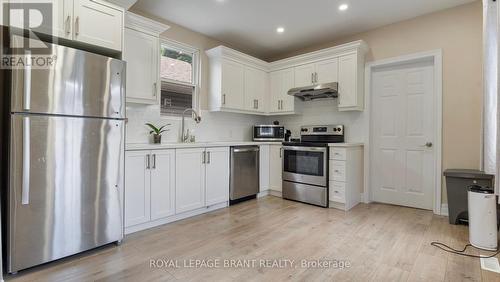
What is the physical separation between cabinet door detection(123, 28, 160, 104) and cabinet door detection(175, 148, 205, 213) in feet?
2.68

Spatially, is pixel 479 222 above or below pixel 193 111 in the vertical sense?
below

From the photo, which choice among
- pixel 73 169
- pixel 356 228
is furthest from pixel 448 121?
pixel 73 169

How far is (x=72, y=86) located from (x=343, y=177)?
11.0 feet

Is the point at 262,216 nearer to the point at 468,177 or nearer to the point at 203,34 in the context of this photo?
the point at 468,177

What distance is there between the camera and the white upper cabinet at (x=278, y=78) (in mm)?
3832

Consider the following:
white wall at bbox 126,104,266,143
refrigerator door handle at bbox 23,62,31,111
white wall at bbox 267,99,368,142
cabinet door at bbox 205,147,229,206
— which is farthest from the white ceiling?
cabinet door at bbox 205,147,229,206

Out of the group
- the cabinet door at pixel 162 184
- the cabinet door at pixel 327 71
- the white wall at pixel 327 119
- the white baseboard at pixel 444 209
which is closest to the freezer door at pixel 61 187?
the cabinet door at pixel 162 184

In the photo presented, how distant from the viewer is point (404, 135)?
3.76m

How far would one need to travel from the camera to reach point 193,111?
398cm

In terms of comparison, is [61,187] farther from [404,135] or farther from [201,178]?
[404,135]

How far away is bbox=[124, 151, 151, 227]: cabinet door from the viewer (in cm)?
261

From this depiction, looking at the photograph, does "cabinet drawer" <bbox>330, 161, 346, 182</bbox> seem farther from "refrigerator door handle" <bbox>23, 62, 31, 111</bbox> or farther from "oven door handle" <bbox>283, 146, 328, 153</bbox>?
"refrigerator door handle" <bbox>23, 62, 31, 111</bbox>

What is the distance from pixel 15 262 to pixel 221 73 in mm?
3244

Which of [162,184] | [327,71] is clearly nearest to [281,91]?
[327,71]
